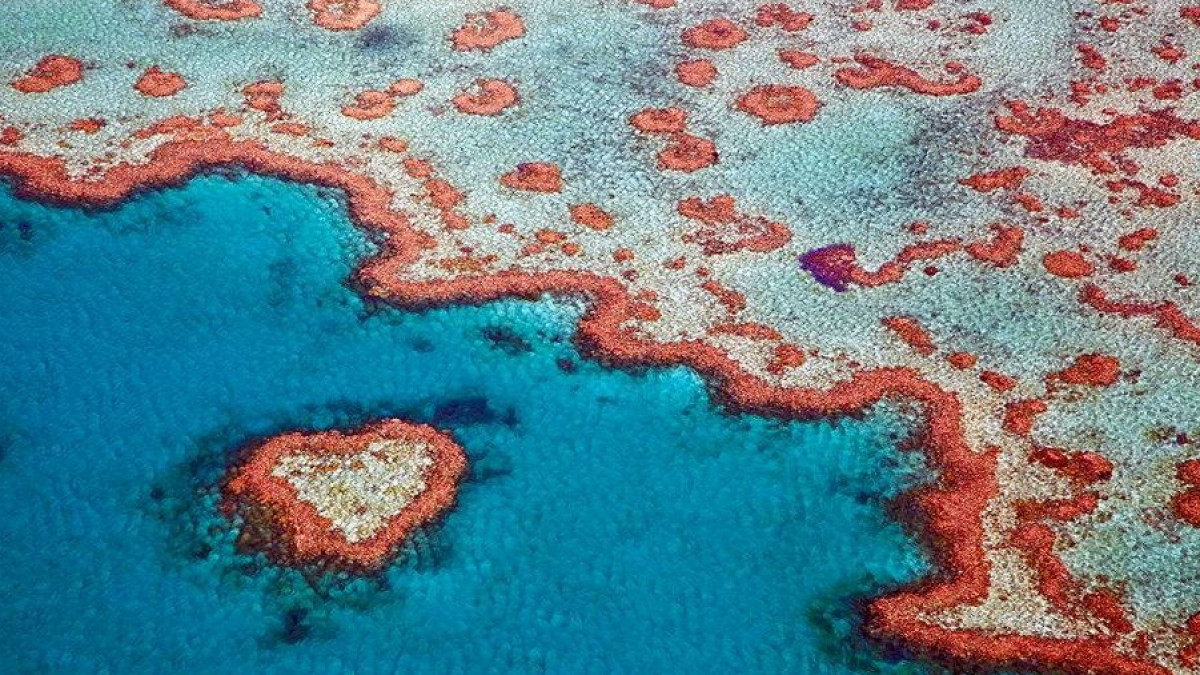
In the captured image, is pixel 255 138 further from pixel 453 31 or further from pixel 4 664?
pixel 4 664

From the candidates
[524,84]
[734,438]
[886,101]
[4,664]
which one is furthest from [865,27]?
[4,664]

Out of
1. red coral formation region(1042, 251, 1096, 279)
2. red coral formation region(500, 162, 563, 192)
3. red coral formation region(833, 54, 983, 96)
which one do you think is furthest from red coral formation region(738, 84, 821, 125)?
red coral formation region(1042, 251, 1096, 279)

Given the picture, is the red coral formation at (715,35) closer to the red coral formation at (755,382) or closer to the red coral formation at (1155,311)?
the red coral formation at (755,382)

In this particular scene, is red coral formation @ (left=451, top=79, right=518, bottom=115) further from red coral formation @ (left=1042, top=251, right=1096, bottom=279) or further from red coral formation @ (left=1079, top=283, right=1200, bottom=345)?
red coral formation @ (left=1079, top=283, right=1200, bottom=345)

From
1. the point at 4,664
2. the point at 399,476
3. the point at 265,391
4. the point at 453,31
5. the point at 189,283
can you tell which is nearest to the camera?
the point at 4,664

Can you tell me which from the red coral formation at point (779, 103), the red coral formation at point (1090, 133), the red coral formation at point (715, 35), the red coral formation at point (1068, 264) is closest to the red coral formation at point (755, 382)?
the red coral formation at point (1068, 264)
